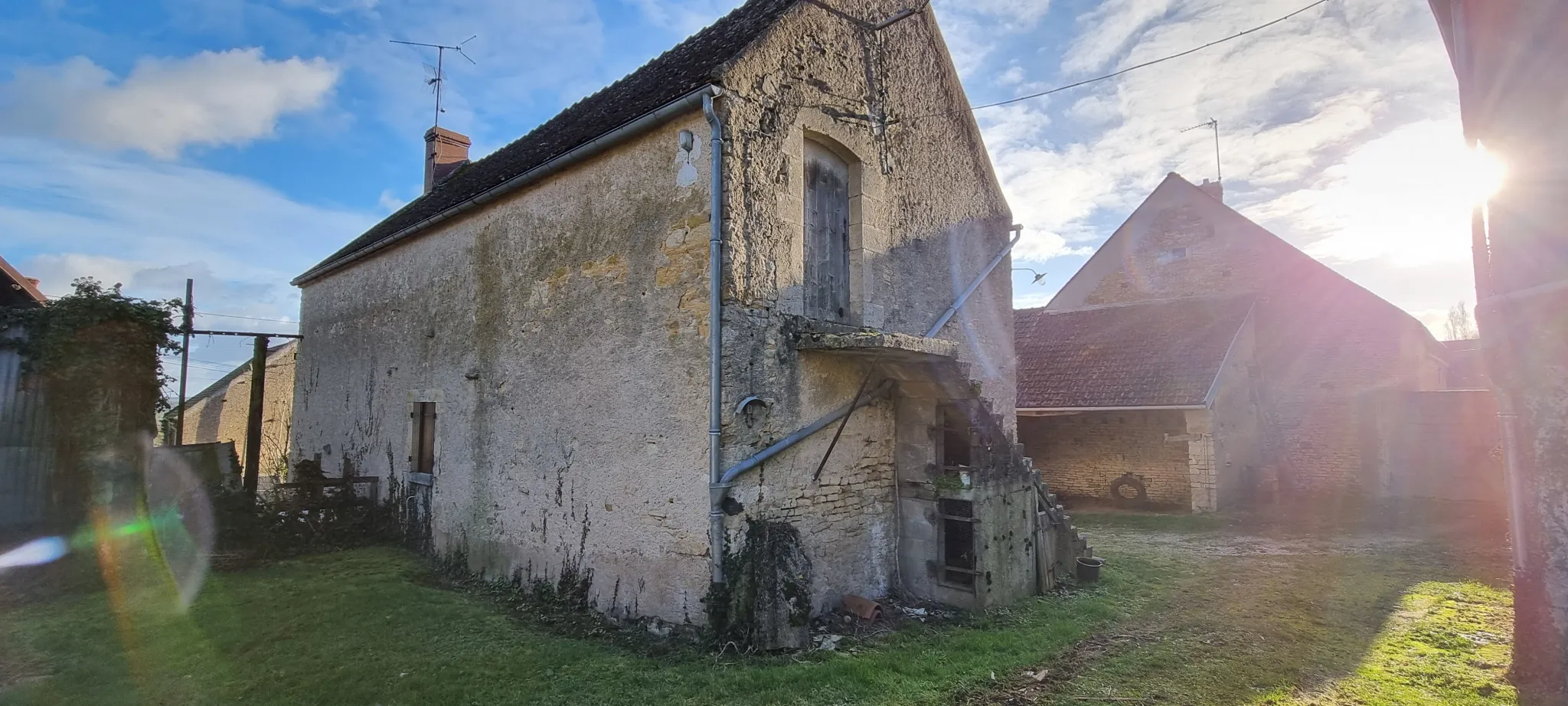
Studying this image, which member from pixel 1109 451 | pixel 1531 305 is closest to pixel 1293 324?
pixel 1109 451

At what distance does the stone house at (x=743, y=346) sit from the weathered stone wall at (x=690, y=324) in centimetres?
3

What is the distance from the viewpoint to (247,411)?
19.5 m

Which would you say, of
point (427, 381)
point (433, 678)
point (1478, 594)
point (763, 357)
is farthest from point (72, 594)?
point (1478, 594)

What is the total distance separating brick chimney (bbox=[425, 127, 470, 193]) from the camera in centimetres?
1484

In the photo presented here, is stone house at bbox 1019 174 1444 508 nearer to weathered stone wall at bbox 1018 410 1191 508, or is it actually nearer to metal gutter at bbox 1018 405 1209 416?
weathered stone wall at bbox 1018 410 1191 508

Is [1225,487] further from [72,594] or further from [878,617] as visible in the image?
[72,594]

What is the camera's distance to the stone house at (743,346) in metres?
6.04

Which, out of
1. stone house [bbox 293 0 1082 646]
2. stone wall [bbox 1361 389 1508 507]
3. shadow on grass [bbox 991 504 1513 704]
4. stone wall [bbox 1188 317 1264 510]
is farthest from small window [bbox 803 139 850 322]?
stone wall [bbox 1361 389 1508 507]

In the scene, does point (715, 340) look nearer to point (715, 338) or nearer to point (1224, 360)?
point (715, 338)

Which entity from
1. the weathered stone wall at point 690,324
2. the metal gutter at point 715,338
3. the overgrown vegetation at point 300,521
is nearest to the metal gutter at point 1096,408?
the weathered stone wall at point 690,324

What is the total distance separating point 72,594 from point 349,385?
459cm

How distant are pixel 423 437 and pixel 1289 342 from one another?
58.9 feet

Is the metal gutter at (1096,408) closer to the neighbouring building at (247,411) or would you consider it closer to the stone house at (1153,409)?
the stone house at (1153,409)

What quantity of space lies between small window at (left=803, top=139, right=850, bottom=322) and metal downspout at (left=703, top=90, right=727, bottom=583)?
4.14 feet
